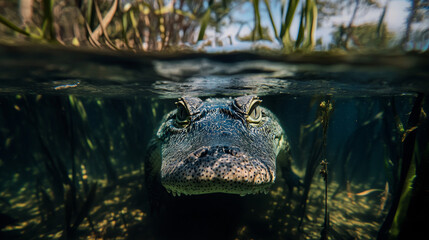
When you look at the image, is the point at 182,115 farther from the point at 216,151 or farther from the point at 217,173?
the point at 217,173

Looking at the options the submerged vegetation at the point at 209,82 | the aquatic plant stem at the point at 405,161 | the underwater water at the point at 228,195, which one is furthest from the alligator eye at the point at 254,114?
the aquatic plant stem at the point at 405,161

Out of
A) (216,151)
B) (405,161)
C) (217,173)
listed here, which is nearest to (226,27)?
(216,151)

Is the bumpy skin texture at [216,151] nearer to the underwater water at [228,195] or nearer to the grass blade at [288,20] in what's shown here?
the underwater water at [228,195]

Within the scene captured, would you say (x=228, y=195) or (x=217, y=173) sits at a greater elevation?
(x=217, y=173)

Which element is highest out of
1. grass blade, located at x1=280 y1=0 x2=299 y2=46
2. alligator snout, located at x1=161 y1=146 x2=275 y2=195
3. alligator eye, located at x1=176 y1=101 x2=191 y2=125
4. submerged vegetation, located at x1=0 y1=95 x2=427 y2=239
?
grass blade, located at x1=280 y1=0 x2=299 y2=46

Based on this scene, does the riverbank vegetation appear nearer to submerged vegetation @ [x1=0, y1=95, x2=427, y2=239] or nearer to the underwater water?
the underwater water

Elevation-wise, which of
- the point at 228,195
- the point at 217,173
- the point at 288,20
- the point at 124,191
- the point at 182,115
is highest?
the point at 288,20

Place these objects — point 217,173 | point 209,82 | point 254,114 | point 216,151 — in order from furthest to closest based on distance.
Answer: point 209,82, point 254,114, point 216,151, point 217,173

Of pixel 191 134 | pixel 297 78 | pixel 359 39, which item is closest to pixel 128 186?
pixel 191 134

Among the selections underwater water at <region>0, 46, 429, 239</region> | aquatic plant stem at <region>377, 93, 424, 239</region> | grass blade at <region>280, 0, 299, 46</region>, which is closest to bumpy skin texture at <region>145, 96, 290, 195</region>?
underwater water at <region>0, 46, 429, 239</region>
